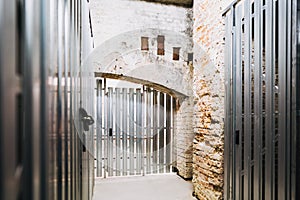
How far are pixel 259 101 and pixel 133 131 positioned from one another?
3.45m

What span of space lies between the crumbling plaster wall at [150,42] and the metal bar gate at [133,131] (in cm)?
47

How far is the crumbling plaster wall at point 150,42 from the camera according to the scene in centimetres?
457

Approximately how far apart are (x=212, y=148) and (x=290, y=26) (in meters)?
1.83

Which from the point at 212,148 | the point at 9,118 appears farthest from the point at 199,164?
the point at 9,118

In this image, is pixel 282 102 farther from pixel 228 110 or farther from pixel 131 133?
pixel 131 133

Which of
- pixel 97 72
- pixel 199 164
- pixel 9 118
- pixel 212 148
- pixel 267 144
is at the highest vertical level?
pixel 97 72

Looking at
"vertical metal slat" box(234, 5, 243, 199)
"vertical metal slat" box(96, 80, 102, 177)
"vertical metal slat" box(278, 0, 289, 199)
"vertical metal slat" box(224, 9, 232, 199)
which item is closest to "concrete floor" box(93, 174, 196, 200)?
"vertical metal slat" box(96, 80, 102, 177)

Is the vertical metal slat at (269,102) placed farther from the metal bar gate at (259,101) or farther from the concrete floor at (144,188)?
the concrete floor at (144,188)

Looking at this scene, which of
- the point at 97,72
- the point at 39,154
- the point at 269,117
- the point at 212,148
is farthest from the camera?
the point at 97,72

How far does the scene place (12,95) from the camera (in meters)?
0.46

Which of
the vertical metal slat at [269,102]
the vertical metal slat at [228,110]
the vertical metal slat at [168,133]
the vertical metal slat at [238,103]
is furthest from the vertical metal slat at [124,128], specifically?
the vertical metal slat at [269,102]

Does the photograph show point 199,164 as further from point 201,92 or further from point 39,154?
point 39,154

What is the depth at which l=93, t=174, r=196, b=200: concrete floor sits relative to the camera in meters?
3.83

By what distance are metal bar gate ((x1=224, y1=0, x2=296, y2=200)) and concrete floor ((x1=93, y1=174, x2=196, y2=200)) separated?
1320 millimetres
